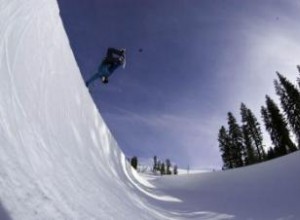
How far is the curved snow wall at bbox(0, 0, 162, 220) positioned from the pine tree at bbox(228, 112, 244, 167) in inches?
1875

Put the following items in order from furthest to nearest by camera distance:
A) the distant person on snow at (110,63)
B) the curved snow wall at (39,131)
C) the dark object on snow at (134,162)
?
the dark object on snow at (134,162)
the distant person on snow at (110,63)
the curved snow wall at (39,131)

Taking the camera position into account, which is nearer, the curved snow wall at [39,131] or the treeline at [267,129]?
the curved snow wall at [39,131]

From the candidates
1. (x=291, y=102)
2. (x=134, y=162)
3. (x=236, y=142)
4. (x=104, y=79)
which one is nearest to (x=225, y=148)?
(x=236, y=142)

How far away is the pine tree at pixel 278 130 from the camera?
42375 mm

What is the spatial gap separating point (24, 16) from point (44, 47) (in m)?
0.63

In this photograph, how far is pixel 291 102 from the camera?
43.5 m

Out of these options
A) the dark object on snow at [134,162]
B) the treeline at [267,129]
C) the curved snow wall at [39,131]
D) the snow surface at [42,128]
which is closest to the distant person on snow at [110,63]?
the snow surface at [42,128]

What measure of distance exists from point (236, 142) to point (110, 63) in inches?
1697

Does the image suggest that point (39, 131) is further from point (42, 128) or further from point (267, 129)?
point (267, 129)

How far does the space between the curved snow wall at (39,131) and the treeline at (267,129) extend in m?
43.5

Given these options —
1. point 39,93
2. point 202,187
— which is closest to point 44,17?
point 39,93

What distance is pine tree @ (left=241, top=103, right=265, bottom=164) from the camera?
48.2 m

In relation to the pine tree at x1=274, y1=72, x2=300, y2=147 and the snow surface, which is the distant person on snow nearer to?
the snow surface

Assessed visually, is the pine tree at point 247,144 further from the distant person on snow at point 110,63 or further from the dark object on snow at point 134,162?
the distant person on snow at point 110,63
